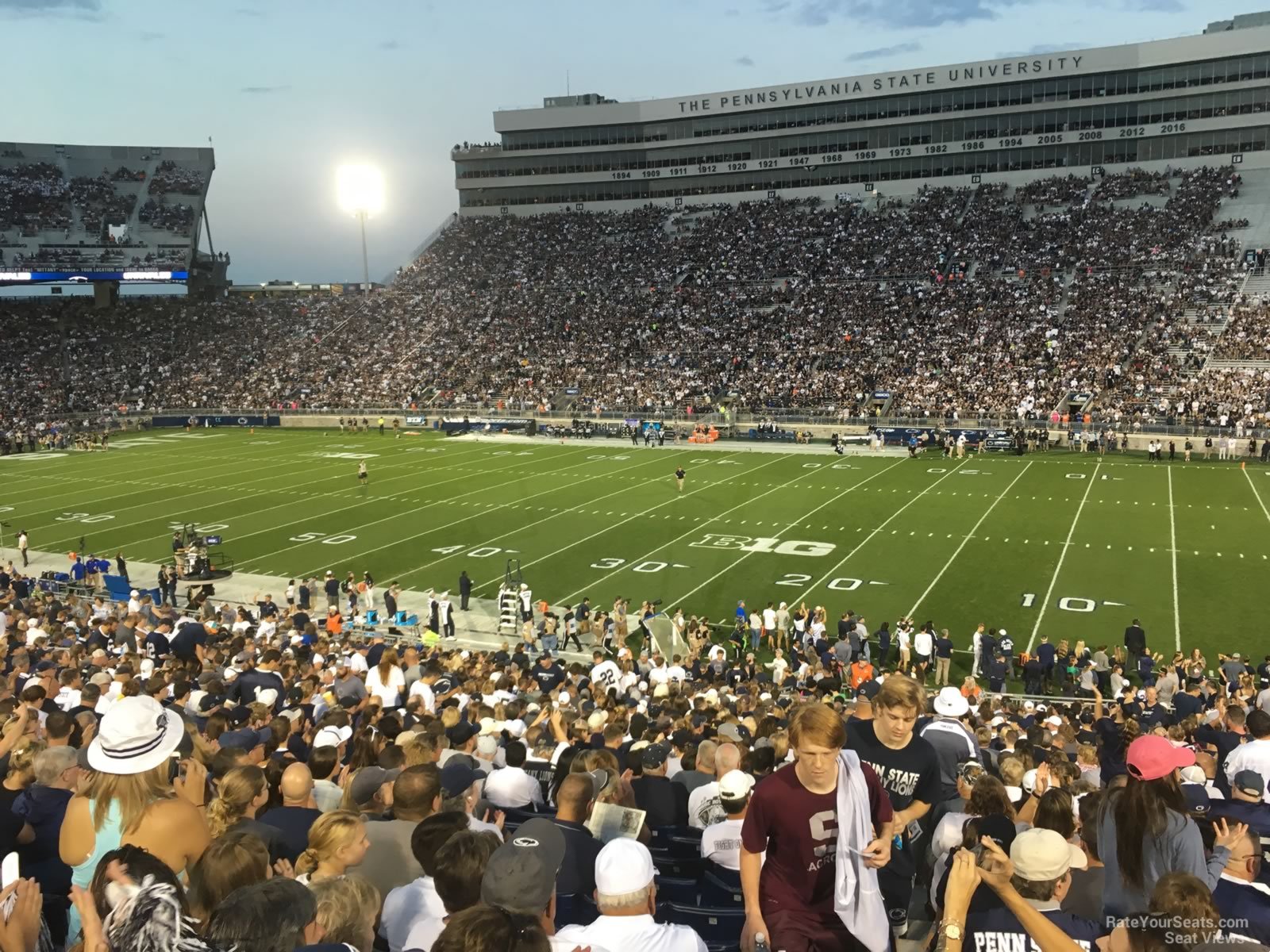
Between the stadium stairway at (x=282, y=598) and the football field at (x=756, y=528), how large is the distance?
905 mm

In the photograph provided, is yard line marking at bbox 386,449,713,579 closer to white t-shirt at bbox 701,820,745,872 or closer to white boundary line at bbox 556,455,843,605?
white boundary line at bbox 556,455,843,605

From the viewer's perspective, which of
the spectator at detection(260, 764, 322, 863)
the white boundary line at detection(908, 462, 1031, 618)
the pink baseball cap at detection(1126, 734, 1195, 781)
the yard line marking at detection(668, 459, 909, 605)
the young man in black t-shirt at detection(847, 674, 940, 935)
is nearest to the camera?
the pink baseball cap at detection(1126, 734, 1195, 781)

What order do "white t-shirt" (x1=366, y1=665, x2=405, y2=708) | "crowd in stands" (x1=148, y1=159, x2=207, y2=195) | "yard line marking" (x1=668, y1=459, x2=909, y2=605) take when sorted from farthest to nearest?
"crowd in stands" (x1=148, y1=159, x2=207, y2=195) → "yard line marking" (x1=668, y1=459, x2=909, y2=605) → "white t-shirt" (x1=366, y1=665, x2=405, y2=708)

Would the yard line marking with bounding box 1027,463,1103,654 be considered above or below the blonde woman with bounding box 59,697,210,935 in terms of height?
below

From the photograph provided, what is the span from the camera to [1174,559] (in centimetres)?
2506

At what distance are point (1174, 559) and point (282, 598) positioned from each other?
23590mm

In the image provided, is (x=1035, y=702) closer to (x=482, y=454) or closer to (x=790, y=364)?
(x=482, y=454)

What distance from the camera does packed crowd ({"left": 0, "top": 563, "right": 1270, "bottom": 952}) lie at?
11.6ft

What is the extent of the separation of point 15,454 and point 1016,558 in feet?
177

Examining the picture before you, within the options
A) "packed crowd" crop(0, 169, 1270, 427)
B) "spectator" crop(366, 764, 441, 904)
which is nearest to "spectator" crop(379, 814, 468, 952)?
"spectator" crop(366, 764, 441, 904)

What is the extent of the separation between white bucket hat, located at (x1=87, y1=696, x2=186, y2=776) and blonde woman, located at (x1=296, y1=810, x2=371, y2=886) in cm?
87

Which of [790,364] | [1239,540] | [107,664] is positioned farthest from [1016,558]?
[790,364]

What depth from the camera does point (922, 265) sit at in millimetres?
66500

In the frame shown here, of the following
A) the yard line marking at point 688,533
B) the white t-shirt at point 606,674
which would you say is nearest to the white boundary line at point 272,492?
the yard line marking at point 688,533
